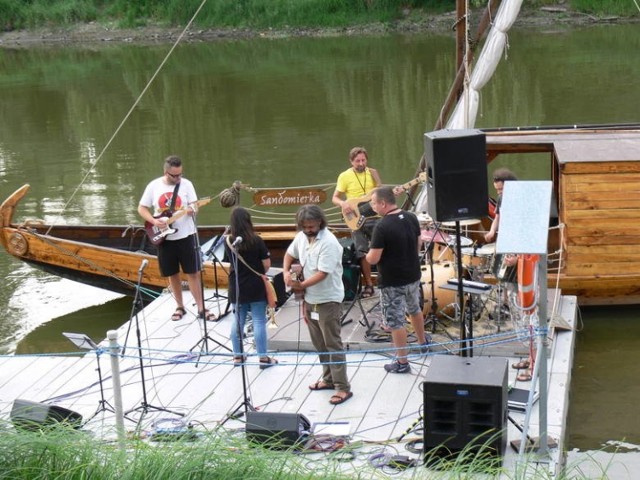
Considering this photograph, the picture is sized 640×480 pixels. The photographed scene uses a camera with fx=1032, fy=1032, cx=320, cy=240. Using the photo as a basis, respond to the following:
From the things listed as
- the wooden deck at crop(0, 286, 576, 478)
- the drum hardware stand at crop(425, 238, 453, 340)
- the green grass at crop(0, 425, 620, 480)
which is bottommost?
the wooden deck at crop(0, 286, 576, 478)

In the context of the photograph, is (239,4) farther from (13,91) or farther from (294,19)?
(13,91)

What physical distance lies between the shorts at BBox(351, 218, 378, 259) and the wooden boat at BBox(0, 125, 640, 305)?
1328mm

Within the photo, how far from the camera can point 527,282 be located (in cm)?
778

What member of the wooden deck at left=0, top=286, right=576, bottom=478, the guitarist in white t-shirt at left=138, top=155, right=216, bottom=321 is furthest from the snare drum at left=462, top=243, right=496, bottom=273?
the guitarist in white t-shirt at left=138, top=155, right=216, bottom=321

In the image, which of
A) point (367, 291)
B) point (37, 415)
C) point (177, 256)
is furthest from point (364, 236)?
point (37, 415)

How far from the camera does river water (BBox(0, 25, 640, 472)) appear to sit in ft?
36.9

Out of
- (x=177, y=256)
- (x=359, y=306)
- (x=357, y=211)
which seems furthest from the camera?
(x=357, y=211)

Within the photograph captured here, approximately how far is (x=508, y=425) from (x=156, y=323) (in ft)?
13.5

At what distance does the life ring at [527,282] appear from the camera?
7746mm

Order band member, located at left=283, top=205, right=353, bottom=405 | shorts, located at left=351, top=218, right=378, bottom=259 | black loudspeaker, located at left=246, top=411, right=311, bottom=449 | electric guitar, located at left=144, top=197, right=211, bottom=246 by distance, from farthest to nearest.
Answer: shorts, located at left=351, top=218, right=378, bottom=259 → electric guitar, located at left=144, top=197, right=211, bottom=246 → band member, located at left=283, top=205, right=353, bottom=405 → black loudspeaker, located at left=246, top=411, right=311, bottom=449

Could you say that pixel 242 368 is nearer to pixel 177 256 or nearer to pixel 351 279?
pixel 351 279

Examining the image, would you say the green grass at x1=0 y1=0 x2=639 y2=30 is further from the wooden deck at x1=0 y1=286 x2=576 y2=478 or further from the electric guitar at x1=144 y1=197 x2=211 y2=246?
the wooden deck at x1=0 y1=286 x2=576 y2=478

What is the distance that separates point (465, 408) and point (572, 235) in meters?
3.99

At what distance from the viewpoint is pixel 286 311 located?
32.6 ft
